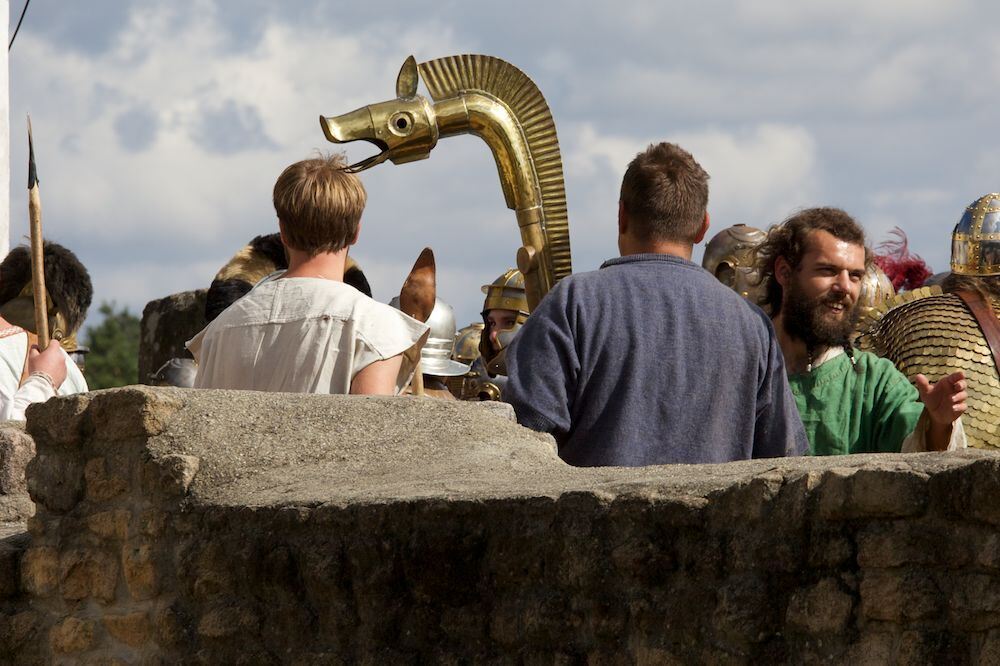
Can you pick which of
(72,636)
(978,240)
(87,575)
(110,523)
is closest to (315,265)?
(110,523)

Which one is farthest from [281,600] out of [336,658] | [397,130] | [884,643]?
[397,130]

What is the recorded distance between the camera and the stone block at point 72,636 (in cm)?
430

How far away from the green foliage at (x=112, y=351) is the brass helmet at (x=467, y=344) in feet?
99.3

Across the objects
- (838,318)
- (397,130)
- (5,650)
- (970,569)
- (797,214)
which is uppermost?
(397,130)

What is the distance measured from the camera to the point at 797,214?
5.36m

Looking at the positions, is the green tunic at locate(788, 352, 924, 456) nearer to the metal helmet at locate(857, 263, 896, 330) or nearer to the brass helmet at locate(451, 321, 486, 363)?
the metal helmet at locate(857, 263, 896, 330)

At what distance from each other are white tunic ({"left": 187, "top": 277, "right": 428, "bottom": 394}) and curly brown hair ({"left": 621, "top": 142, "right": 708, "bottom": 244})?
616 millimetres

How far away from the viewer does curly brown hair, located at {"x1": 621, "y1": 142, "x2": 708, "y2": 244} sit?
4469 millimetres

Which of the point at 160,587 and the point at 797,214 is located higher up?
the point at 797,214

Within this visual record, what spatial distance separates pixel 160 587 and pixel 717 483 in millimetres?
1588

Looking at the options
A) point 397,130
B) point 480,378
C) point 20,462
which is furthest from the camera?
point 480,378

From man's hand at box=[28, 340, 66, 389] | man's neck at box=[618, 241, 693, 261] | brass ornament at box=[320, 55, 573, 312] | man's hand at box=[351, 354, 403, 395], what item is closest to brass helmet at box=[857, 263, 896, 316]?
brass ornament at box=[320, 55, 573, 312]

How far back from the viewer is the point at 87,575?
433 centimetres

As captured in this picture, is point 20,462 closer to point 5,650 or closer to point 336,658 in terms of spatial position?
point 5,650
